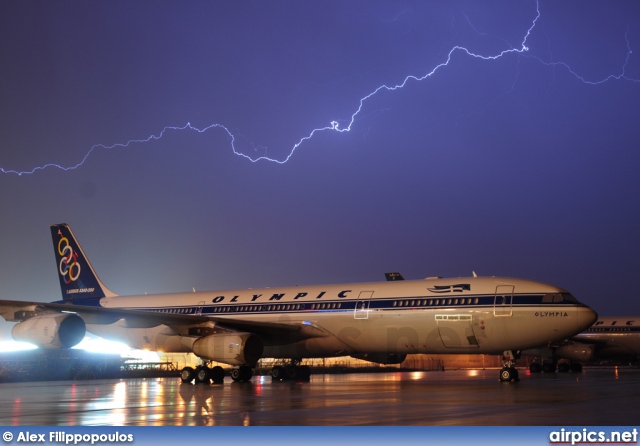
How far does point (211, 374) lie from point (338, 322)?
5.91m

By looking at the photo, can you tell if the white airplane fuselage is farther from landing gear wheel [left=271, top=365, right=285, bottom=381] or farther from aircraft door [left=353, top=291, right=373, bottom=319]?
landing gear wheel [left=271, top=365, right=285, bottom=381]

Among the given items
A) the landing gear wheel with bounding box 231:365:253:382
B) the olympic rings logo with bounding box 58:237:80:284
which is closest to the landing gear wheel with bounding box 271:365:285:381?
the landing gear wheel with bounding box 231:365:253:382

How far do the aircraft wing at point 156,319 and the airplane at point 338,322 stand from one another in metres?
0.04

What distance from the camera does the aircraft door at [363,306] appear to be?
3153 centimetres

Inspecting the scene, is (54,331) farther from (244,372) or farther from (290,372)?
(290,372)

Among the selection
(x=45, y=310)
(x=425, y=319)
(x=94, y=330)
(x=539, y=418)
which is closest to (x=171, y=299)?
(x=94, y=330)

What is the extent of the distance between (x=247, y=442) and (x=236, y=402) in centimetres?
830

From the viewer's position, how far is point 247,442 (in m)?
11.8

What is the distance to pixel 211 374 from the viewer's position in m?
33.1

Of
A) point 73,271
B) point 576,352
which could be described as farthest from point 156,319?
point 576,352

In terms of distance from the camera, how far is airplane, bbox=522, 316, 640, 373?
53.3m

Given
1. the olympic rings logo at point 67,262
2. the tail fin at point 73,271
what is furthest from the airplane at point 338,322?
the olympic rings logo at point 67,262

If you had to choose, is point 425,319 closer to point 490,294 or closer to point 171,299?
point 490,294

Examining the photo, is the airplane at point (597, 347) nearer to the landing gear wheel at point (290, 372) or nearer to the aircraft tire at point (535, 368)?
the aircraft tire at point (535, 368)
